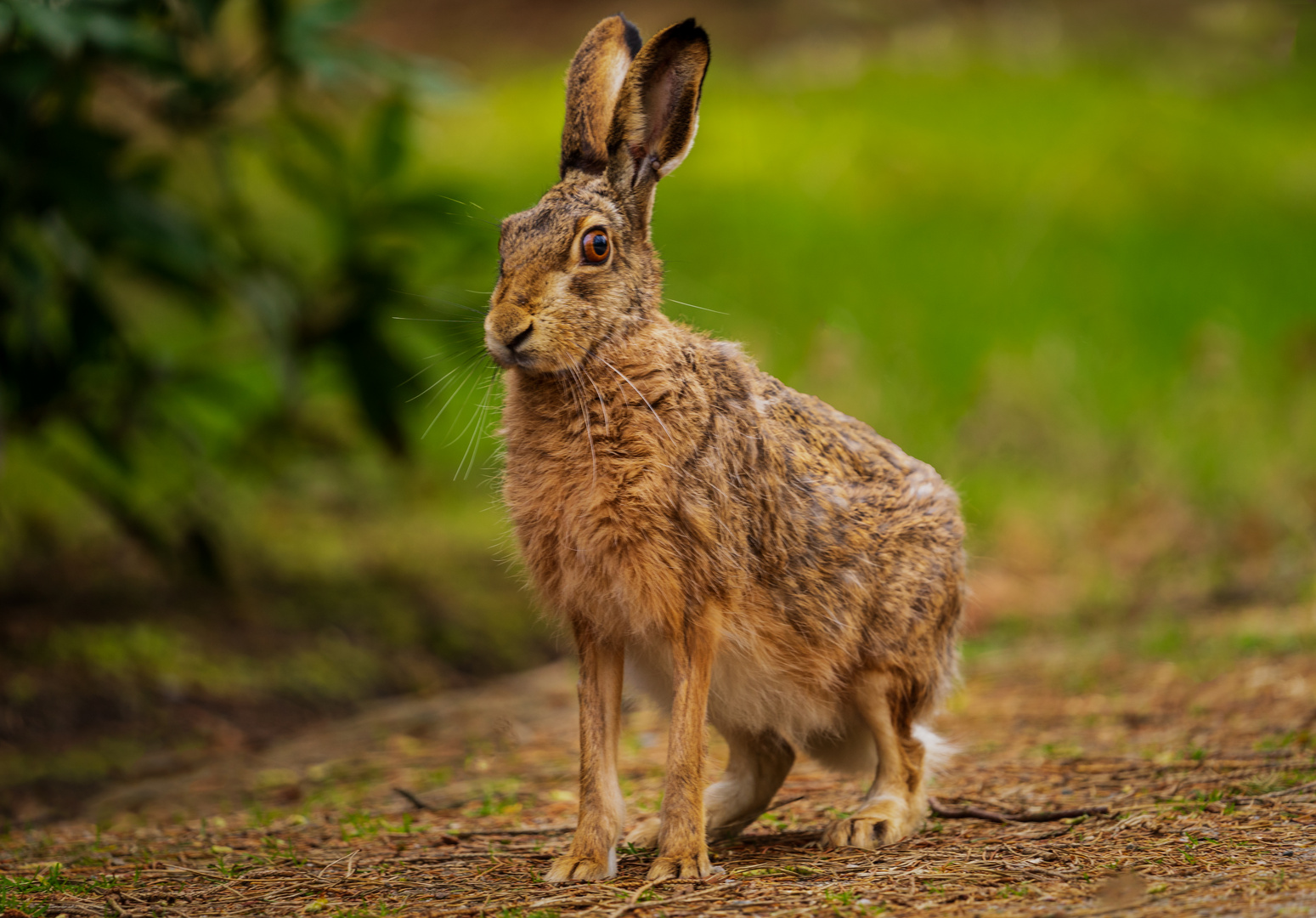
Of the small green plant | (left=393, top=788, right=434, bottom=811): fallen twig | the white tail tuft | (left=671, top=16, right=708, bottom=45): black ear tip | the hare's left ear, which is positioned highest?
(left=671, top=16, right=708, bottom=45): black ear tip

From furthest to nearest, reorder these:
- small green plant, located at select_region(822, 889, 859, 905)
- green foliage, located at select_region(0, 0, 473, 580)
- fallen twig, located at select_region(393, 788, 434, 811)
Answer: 1. green foliage, located at select_region(0, 0, 473, 580)
2. fallen twig, located at select_region(393, 788, 434, 811)
3. small green plant, located at select_region(822, 889, 859, 905)

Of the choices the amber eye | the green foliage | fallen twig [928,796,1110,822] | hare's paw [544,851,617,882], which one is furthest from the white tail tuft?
the green foliage

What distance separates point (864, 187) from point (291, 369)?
23.8ft

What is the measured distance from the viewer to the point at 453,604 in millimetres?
7113

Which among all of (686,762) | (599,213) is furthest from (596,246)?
(686,762)

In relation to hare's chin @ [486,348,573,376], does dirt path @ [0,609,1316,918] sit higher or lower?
lower

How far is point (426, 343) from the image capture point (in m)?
8.89

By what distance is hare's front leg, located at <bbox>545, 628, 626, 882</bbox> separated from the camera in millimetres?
3314

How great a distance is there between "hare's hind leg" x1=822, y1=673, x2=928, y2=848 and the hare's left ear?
141 cm

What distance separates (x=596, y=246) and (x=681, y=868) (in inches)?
57.3

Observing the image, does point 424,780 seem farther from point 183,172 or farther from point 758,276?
point 758,276

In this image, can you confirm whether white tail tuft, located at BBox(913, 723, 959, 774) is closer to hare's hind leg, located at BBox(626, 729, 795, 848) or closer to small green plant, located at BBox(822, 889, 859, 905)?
hare's hind leg, located at BBox(626, 729, 795, 848)

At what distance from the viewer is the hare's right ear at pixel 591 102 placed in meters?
3.48

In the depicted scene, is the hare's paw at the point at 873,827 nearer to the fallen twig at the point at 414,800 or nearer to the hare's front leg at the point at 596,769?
the hare's front leg at the point at 596,769
